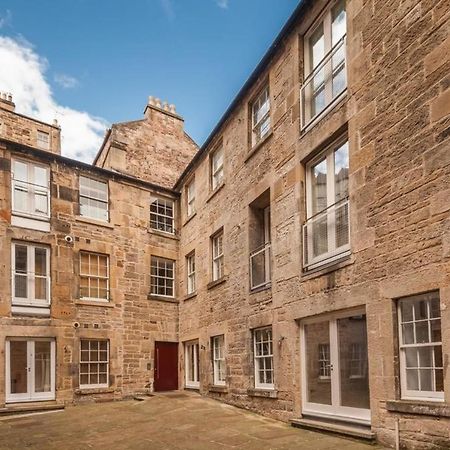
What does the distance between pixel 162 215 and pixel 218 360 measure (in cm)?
592

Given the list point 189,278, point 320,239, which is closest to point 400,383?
point 320,239

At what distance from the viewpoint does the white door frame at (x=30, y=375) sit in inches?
478

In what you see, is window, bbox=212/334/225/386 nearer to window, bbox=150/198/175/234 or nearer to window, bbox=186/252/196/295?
window, bbox=186/252/196/295

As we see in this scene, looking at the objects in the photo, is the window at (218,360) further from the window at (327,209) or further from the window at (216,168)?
Result: the window at (327,209)

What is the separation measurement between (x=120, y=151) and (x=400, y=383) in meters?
15.0

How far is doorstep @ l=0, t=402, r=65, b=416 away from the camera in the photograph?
11790 mm

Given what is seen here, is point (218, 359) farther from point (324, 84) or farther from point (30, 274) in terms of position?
point (324, 84)

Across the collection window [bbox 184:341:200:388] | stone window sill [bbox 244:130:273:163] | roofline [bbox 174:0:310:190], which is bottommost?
window [bbox 184:341:200:388]

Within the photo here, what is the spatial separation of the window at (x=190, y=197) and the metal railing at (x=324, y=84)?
7.15 meters

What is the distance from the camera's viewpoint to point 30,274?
12.9 meters

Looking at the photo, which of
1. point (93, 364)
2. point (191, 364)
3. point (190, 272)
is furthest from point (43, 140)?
point (191, 364)

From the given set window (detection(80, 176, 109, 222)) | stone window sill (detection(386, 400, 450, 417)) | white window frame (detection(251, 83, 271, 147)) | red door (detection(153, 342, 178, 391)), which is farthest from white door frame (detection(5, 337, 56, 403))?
stone window sill (detection(386, 400, 450, 417))

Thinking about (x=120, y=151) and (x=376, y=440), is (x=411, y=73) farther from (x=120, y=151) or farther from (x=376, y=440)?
(x=120, y=151)

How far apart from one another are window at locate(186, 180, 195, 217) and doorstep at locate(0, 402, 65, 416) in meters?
6.90
